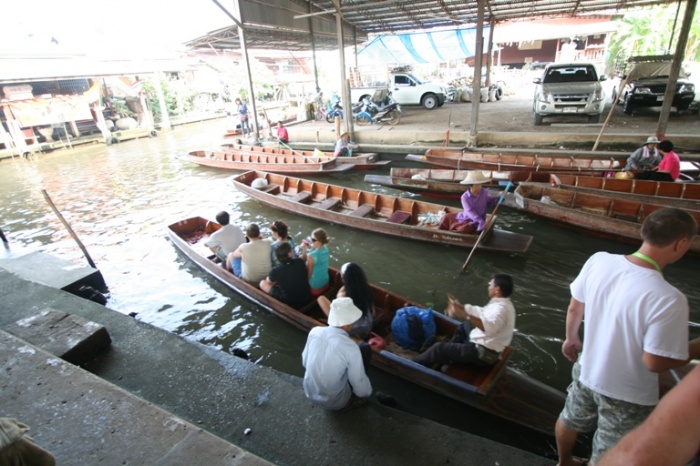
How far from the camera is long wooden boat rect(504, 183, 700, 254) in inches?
270

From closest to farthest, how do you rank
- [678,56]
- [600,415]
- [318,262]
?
1. [600,415]
2. [318,262]
3. [678,56]

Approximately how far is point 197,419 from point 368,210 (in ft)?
20.1

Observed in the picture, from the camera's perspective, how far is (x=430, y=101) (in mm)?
19016

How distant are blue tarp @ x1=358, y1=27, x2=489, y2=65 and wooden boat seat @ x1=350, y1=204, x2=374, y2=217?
16.1 metres

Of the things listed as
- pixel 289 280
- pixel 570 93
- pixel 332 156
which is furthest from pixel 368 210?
pixel 570 93

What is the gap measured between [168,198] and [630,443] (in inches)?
522

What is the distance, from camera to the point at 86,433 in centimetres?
286

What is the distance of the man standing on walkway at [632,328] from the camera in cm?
192

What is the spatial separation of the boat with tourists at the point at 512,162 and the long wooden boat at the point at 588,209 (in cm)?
194

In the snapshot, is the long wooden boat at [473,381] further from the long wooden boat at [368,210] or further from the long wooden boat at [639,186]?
the long wooden boat at [639,186]

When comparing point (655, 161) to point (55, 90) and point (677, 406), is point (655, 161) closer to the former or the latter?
point (677, 406)

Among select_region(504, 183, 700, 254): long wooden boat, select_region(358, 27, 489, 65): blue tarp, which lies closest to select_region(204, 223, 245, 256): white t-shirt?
select_region(504, 183, 700, 254): long wooden boat

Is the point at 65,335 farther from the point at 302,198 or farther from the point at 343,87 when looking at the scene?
the point at 343,87

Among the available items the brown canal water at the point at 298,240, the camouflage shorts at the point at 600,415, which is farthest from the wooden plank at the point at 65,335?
the camouflage shorts at the point at 600,415
